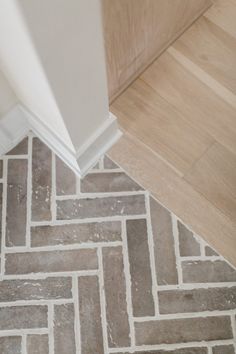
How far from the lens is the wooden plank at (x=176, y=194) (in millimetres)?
1283

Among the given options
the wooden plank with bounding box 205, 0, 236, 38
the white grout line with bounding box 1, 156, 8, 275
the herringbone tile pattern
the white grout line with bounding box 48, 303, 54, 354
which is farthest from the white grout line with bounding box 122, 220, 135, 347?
the wooden plank with bounding box 205, 0, 236, 38

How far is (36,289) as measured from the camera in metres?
1.24

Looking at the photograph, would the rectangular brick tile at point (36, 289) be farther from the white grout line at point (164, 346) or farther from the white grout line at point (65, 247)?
the white grout line at point (164, 346)

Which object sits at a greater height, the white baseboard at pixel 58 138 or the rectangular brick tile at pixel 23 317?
the white baseboard at pixel 58 138

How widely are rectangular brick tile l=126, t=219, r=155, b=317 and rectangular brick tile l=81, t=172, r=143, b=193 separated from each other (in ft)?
0.34

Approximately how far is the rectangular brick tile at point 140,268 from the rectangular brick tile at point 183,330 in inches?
1.5

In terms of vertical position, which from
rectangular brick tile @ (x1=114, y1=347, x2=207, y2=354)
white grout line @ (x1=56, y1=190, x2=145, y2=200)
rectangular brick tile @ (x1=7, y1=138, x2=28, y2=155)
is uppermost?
rectangular brick tile @ (x1=7, y1=138, x2=28, y2=155)

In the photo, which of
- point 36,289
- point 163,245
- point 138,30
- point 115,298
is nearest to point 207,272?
point 163,245

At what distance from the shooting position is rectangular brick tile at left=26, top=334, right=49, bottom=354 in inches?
47.1

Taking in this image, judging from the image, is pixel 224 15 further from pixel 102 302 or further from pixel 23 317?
pixel 23 317

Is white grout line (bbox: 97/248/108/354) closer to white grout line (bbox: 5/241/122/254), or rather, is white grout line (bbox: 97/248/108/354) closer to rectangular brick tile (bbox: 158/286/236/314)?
white grout line (bbox: 5/241/122/254)

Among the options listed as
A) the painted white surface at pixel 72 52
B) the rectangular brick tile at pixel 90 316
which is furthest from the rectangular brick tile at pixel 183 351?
the painted white surface at pixel 72 52

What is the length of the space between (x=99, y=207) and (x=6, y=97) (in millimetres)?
402

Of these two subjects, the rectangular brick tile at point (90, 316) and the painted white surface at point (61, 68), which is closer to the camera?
the painted white surface at point (61, 68)
